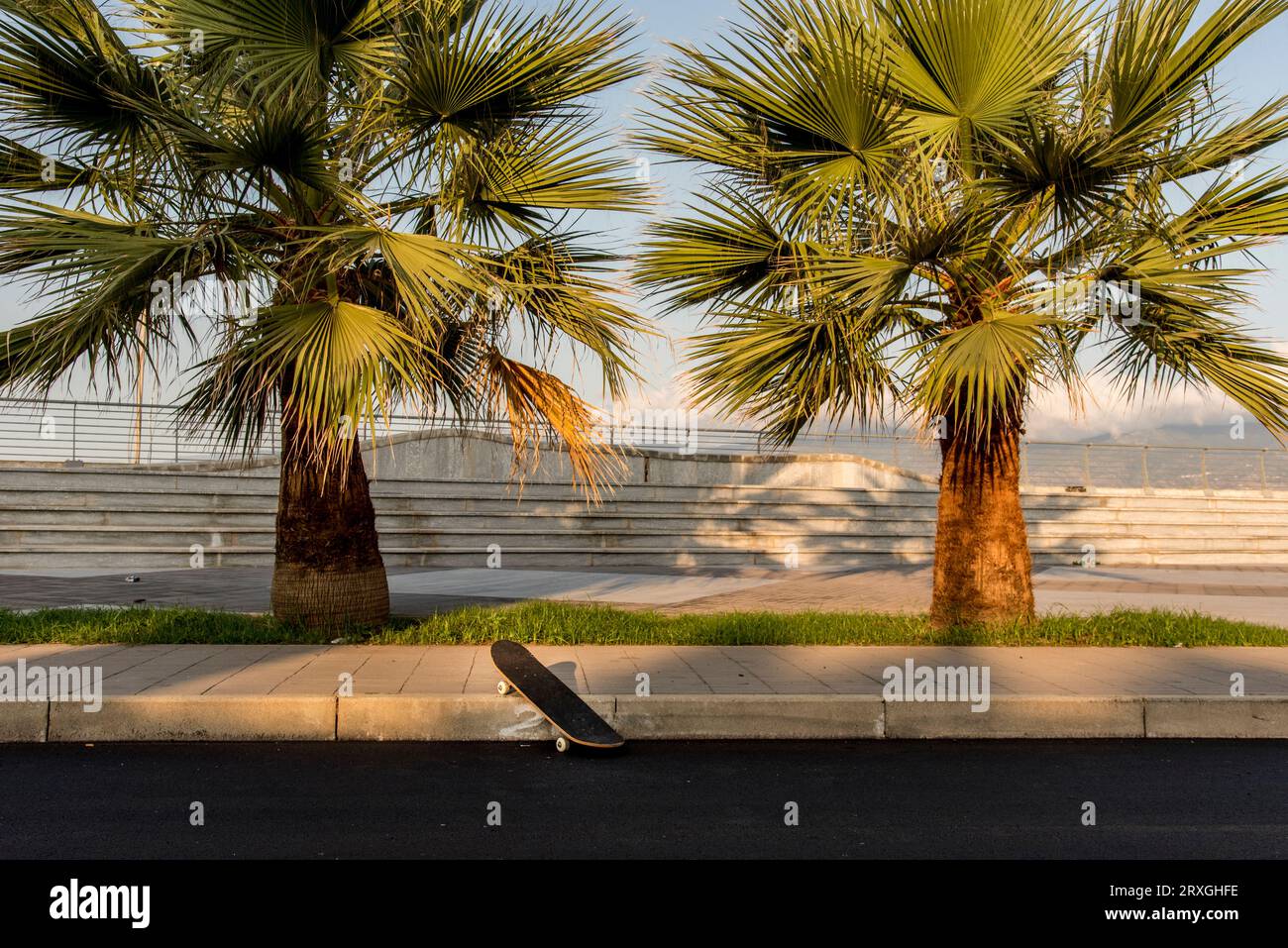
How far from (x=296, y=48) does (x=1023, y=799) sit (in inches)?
268

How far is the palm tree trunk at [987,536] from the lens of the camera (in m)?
8.98

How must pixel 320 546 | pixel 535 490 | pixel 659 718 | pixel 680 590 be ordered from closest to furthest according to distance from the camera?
pixel 659 718 → pixel 320 546 → pixel 680 590 → pixel 535 490

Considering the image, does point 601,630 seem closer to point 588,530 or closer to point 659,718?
point 659,718

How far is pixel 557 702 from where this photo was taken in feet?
19.9

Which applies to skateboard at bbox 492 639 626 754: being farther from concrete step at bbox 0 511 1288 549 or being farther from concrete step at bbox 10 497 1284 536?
concrete step at bbox 10 497 1284 536

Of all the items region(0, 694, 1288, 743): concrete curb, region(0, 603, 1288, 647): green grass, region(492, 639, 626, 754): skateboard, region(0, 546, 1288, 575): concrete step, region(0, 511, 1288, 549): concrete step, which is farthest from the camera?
region(0, 511, 1288, 549): concrete step

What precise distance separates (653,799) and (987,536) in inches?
207

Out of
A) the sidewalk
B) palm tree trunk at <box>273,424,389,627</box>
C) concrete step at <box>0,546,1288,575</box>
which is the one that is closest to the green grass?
palm tree trunk at <box>273,424,389,627</box>

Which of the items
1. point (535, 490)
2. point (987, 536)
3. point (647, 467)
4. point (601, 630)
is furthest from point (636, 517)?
point (987, 536)

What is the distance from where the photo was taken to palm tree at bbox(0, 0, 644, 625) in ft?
22.4

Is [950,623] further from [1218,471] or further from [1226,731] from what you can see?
[1218,471]

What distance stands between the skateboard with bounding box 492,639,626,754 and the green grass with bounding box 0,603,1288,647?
1957 mm

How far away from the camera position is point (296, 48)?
7039 millimetres

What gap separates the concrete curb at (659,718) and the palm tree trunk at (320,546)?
7.95 ft
